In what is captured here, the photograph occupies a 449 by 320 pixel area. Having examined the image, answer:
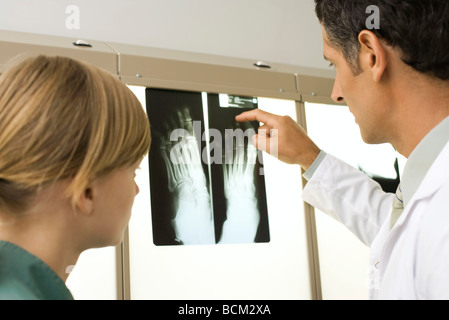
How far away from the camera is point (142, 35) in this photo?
5.72ft

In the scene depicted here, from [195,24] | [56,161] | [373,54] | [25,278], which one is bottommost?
[25,278]

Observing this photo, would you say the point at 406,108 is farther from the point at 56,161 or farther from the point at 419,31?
the point at 56,161

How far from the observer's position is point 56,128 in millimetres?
617

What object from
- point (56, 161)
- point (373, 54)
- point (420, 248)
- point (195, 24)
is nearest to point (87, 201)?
point (56, 161)

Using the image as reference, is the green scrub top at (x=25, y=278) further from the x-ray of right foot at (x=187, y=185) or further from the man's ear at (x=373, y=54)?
the x-ray of right foot at (x=187, y=185)

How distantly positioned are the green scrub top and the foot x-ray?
2.78 feet

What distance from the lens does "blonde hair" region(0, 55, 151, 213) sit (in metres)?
0.62

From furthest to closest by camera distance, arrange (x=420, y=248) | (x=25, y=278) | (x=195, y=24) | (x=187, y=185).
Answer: (x=195, y=24) → (x=187, y=185) → (x=420, y=248) → (x=25, y=278)

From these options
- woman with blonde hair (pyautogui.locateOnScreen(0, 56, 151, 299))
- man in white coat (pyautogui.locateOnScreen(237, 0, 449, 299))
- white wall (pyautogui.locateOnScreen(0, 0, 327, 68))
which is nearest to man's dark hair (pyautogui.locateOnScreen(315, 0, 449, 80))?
man in white coat (pyautogui.locateOnScreen(237, 0, 449, 299))

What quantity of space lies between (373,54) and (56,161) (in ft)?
1.93

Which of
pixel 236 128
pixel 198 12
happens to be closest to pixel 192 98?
pixel 236 128

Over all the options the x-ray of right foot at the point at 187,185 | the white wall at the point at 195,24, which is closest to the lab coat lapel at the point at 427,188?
the x-ray of right foot at the point at 187,185

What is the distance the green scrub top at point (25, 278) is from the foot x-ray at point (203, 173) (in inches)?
33.3
